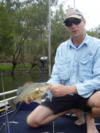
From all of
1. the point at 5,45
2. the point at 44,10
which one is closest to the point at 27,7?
the point at 44,10

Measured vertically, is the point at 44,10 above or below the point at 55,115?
above

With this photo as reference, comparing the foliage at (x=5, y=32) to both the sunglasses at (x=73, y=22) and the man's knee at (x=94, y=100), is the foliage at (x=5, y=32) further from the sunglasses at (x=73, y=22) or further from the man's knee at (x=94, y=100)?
the man's knee at (x=94, y=100)

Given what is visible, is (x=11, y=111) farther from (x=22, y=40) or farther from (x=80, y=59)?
(x=22, y=40)

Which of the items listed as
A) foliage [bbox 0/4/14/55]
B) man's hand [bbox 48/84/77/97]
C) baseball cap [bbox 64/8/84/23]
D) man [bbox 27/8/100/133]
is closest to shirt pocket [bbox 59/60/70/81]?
man [bbox 27/8/100/133]

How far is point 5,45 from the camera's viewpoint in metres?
28.1

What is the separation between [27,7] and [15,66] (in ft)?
28.9

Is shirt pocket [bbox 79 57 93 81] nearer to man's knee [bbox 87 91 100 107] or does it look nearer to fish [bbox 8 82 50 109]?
man's knee [bbox 87 91 100 107]

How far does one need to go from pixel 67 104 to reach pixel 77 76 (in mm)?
426

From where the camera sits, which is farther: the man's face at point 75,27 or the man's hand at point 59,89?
the man's face at point 75,27

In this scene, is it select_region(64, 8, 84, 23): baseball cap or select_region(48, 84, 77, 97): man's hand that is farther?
select_region(64, 8, 84, 23): baseball cap

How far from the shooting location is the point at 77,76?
3039 mm

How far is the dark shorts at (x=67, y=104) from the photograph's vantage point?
119 inches

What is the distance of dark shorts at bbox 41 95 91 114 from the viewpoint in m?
3.03

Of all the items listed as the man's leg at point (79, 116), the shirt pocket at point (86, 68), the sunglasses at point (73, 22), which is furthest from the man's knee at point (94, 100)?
the sunglasses at point (73, 22)
